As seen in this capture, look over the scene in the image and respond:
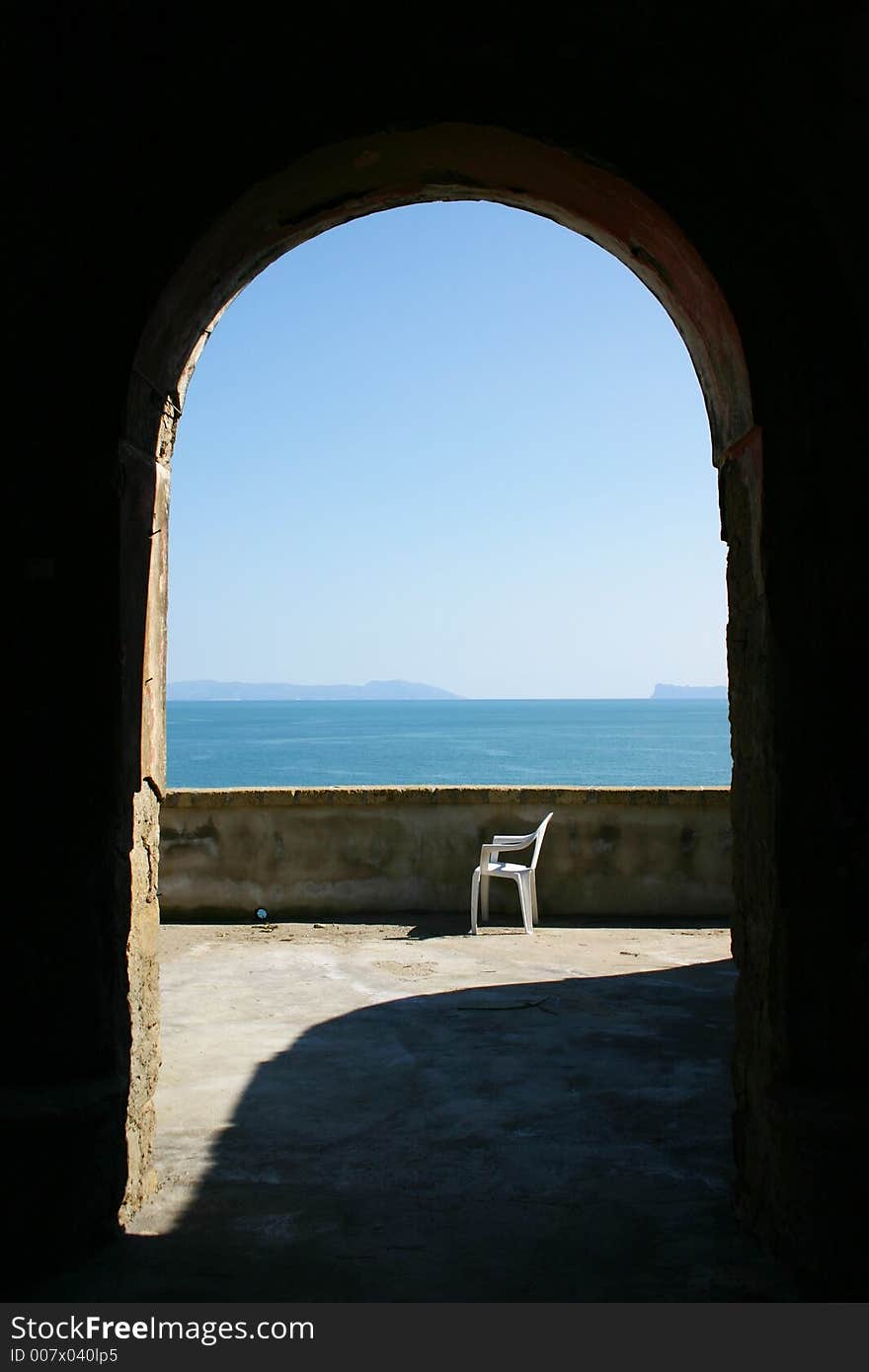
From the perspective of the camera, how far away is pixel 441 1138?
3.86 m

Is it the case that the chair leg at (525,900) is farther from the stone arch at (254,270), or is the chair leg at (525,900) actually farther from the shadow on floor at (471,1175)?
the stone arch at (254,270)

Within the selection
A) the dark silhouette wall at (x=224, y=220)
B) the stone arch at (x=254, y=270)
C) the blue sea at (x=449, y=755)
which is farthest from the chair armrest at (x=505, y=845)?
the blue sea at (x=449, y=755)

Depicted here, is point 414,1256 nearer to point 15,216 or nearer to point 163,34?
point 15,216

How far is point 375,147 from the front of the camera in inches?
125

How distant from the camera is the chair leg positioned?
7.94 metres

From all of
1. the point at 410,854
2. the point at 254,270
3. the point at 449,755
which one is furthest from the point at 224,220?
the point at 449,755

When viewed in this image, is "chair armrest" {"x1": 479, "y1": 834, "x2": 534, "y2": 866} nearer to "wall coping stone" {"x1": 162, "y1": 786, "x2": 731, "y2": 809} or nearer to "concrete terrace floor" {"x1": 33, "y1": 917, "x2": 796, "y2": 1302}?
"wall coping stone" {"x1": 162, "y1": 786, "x2": 731, "y2": 809}

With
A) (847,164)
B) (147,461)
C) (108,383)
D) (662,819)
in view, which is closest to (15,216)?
(108,383)

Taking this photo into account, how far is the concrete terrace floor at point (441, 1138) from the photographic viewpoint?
2.81m

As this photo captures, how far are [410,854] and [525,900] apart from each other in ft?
3.66

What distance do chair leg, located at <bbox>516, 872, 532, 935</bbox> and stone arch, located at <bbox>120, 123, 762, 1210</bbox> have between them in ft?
15.9

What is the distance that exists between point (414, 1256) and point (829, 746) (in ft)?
5.86

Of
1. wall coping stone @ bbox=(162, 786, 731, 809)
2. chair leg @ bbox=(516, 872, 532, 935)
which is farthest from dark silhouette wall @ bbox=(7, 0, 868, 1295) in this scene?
wall coping stone @ bbox=(162, 786, 731, 809)

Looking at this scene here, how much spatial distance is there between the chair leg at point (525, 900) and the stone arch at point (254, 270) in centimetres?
485
